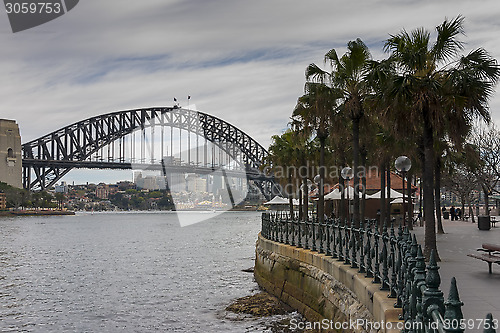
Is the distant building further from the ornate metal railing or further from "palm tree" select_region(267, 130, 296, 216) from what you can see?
the ornate metal railing

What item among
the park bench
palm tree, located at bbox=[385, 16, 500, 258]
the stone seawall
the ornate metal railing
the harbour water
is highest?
palm tree, located at bbox=[385, 16, 500, 258]

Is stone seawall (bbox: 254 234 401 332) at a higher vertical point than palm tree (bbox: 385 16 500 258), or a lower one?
lower

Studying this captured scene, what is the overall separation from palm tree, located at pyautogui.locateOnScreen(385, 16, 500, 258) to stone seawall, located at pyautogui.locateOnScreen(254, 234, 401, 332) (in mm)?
3506

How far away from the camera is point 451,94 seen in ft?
50.3

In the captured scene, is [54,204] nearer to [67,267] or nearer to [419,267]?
[67,267]

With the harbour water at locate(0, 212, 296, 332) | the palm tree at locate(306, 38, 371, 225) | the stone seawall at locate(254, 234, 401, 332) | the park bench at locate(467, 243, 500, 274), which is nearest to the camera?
the stone seawall at locate(254, 234, 401, 332)

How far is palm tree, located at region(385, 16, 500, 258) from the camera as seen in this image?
594 inches

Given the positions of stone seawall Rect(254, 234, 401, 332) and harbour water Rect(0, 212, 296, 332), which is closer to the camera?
stone seawall Rect(254, 234, 401, 332)

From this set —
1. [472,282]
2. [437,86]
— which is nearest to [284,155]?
[437,86]

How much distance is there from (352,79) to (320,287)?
1114 centimetres

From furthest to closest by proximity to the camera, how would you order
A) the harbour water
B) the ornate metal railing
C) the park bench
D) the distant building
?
the distant building → the harbour water → the park bench → the ornate metal railing

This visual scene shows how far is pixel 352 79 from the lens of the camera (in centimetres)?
2347

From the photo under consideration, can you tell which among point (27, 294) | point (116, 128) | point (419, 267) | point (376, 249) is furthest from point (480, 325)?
point (116, 128)

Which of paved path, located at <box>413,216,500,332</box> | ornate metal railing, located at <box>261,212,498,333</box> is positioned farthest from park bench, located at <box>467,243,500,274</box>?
ornate metal railing, located at <box>261,212,498,333</box>
